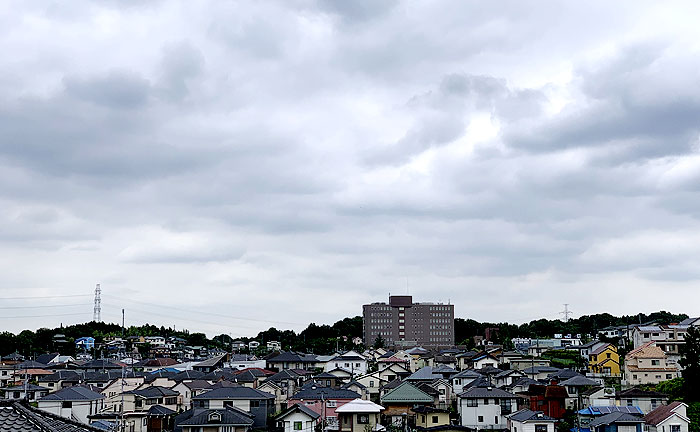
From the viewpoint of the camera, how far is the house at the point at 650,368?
45500mm

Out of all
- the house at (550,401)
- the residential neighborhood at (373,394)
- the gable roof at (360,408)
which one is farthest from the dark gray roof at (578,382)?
the gable roof at (360,408)

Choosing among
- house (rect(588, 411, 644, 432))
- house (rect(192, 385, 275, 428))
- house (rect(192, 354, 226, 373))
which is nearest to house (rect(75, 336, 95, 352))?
house (rect(192, 354, 226, 373))

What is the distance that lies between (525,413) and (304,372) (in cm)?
2476

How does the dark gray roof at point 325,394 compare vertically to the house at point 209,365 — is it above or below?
below

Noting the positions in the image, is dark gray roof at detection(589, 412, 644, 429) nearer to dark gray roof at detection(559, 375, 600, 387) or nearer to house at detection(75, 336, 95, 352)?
dark gray roof at detection(559, 375, 600, 387)

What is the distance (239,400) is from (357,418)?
7.68 metres

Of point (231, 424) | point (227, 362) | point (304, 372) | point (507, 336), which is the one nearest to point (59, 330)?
point (227, 362)

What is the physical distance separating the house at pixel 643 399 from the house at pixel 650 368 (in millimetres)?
9996

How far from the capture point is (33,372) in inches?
2218

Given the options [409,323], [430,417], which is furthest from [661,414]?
[409,323]

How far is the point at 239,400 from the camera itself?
40.5m

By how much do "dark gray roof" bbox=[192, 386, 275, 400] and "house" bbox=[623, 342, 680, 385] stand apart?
24.6 meters

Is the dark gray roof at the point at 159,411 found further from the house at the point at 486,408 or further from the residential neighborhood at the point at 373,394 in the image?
the house at the point at 486,408

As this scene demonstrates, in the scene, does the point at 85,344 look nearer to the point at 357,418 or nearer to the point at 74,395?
the point at 74,395
